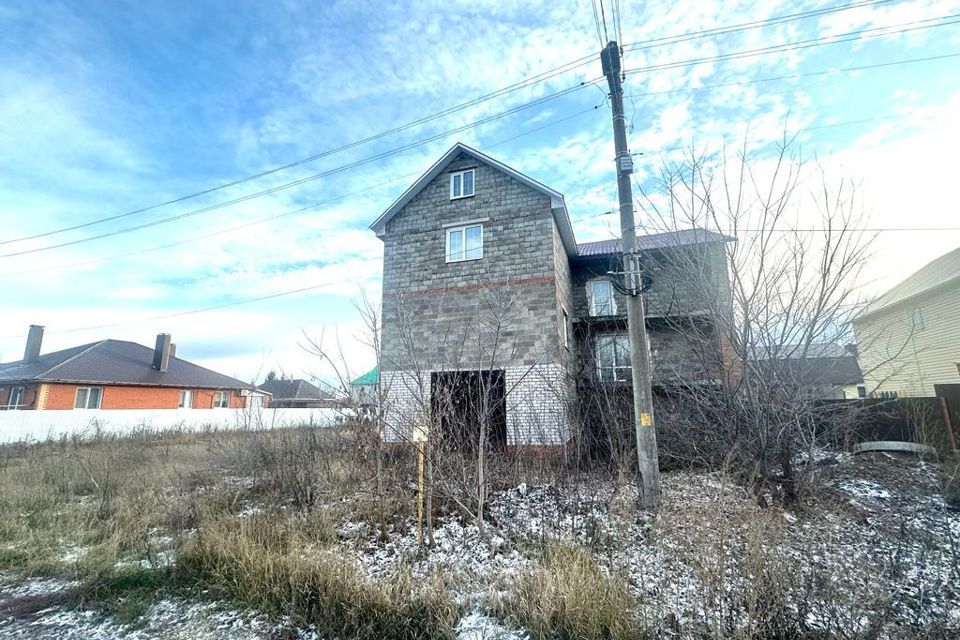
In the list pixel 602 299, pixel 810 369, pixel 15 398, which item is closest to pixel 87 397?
pixel 15 398

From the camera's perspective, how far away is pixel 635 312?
6480mm

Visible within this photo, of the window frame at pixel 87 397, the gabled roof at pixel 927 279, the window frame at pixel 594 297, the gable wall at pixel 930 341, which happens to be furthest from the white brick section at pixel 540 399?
the window frame at pixel 87 397

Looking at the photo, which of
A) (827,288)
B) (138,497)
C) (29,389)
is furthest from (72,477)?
(29,389)

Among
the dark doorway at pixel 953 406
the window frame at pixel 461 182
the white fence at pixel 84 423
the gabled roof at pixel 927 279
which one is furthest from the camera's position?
the white fence at pixel 84 423

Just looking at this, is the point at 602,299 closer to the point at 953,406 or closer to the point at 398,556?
the point at 953,406

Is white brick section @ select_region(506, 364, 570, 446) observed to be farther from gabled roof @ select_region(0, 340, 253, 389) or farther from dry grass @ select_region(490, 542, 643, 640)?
A: gabled roof @ select_region(0, 340, 253, 389)

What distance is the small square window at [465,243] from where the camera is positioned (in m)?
12.0

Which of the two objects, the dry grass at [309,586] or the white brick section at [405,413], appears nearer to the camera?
the dry grass at [309,586]

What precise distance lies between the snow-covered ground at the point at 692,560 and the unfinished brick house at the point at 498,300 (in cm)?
350

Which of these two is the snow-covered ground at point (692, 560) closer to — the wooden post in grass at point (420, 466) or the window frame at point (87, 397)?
the wooden post in grass at point (420, 466)

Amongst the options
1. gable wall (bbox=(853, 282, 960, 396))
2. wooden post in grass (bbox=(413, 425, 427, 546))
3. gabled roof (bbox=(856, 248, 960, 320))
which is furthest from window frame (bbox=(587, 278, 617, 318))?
wooden post in grass (bbox=(413, 425, 427, 546))

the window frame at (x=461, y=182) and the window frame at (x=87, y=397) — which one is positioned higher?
the window frame at (x=461, y=182)

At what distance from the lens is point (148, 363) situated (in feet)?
89.9

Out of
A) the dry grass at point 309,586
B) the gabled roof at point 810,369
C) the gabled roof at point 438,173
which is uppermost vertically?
the gabled roof at point 438,173
